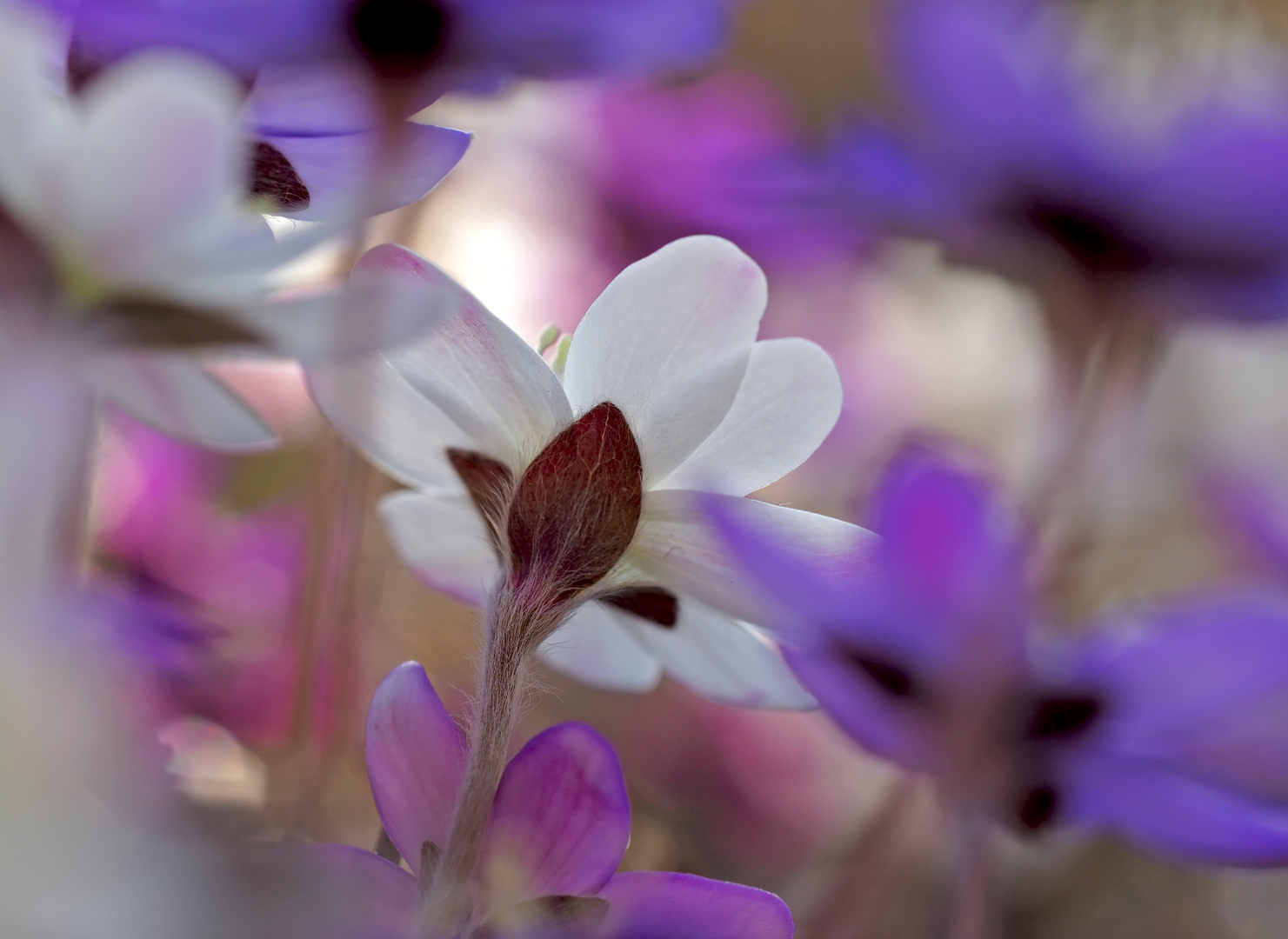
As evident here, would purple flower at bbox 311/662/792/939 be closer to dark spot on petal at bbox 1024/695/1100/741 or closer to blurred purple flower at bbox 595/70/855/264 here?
dark spot on petal at bbox 1024/695/1100/741

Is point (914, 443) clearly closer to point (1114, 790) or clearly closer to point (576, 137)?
point (1114, 790)

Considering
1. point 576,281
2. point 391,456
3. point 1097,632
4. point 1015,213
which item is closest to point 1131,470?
point 576,281

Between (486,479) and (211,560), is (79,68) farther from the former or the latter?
(211,560)

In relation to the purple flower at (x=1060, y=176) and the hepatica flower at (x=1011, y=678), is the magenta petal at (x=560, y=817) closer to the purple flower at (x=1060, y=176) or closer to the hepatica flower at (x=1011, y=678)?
the hepatica flower at (x=1011, y=678)

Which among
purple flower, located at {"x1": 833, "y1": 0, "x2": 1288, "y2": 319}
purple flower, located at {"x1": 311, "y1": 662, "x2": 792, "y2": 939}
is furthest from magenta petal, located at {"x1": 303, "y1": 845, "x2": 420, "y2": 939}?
purple flower, located at {"x1": 833, "y1": 0, "x2": 1288, "y2": 319}

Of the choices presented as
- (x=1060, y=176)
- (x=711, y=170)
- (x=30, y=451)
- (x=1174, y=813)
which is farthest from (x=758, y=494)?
(x=30, y=451)

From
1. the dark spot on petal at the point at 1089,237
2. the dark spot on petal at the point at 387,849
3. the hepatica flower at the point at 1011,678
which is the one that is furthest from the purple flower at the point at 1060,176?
the dark spot on petal at the point at 387,849
